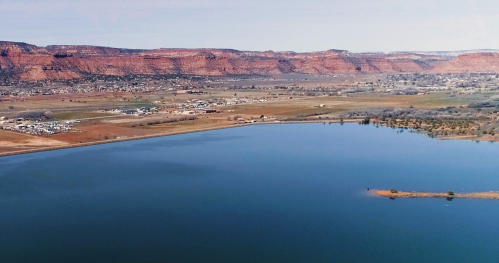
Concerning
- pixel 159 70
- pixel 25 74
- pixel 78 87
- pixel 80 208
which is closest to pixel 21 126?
pixel 80 208

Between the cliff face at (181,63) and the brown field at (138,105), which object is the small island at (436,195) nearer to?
the brown field at (138,105)

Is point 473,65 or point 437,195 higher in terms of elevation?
point 473,65

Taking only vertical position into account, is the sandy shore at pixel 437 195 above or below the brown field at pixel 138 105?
below

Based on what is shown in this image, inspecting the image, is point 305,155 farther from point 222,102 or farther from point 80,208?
point 222,102

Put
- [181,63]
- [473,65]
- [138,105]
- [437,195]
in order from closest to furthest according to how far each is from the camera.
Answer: [437,195] < [138,105] < [181,63] < [473,65]

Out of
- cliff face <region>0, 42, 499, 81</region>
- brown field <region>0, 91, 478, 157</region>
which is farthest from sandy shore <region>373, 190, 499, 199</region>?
cliff face <region>0, 42, 499, 81</region>

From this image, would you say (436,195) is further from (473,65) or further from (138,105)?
(473,65)

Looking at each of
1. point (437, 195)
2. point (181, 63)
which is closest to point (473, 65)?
point (181, 63)

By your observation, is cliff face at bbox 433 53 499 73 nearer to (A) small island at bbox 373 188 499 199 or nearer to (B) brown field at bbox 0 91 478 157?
(B) brown field at bbox 0 91 478 157

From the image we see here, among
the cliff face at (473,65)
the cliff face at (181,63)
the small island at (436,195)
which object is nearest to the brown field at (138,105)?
the small island at (436,195)
